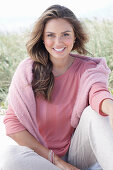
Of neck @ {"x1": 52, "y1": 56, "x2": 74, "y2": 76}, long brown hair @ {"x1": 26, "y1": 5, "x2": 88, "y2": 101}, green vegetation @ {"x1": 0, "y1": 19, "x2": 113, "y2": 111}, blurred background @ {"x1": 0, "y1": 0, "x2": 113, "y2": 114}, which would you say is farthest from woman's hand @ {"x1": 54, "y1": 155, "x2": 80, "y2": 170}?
green vegetation @ {"x1": 0, "y1": 19, "x2": 113, "y2": 111}

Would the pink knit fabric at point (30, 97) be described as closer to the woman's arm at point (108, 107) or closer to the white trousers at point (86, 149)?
the white trousers at point (86, 149)

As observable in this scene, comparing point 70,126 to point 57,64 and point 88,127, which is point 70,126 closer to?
point 88,127

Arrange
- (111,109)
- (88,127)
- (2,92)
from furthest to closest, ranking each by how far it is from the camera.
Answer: (2,92)
(88,127)
(111,109)

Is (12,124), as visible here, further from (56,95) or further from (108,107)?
(108,107)

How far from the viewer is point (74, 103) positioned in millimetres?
2014

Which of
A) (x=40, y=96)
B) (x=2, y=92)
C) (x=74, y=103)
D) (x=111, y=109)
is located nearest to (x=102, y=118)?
(x=111, y=109)

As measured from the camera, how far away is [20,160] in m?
1.59

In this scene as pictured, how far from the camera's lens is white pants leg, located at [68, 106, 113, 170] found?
1.64 meters

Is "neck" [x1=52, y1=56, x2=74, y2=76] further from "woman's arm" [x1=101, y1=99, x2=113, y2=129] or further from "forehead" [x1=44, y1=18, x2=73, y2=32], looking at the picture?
"woman's arm" [x1=101, y1=99, x2=113, y2=129]

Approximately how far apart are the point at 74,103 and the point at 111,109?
17.2 inches

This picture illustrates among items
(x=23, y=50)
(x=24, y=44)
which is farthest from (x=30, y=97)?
(x=24, y=44)

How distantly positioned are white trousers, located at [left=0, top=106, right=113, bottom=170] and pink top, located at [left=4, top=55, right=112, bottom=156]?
6.4 inches

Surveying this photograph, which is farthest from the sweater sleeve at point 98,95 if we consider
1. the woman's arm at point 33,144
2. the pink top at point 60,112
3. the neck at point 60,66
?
the woman's arm at point 33,144

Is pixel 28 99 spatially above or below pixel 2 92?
above
